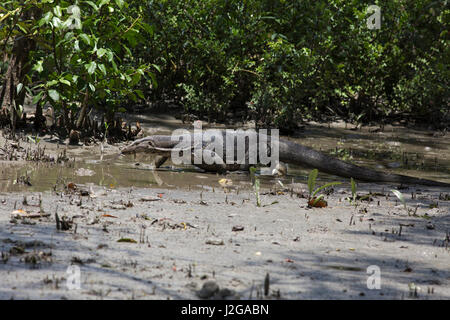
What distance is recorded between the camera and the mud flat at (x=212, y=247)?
339 cm

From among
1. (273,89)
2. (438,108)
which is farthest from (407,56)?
(273,89)

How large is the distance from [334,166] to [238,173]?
1.55 m

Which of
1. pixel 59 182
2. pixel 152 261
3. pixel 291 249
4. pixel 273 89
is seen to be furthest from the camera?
pixel 273 89

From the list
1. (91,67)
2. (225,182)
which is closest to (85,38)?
(91,67)

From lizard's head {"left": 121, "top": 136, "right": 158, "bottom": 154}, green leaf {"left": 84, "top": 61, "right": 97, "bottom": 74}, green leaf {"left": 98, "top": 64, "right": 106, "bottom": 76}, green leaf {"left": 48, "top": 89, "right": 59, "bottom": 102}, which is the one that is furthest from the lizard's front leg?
green leaf {"left": 48, "top": 89, "right": 59, "bottom": 102}

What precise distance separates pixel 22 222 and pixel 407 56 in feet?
41.0

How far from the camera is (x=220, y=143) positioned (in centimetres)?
905

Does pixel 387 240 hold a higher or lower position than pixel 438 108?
lower

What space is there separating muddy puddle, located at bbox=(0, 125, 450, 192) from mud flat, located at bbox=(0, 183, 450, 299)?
2.48 ft

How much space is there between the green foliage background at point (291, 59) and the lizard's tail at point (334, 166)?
3.58m

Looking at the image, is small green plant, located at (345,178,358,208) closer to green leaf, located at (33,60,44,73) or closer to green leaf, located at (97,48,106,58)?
green leaf, located at (97,48,106,58)

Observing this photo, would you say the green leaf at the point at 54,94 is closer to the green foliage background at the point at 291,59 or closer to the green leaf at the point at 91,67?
the green leaf at the point at 91,67

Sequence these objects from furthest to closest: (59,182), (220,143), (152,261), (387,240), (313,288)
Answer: (220,143) < (59,182) < (387,240) < (152,261) < (313,288)
